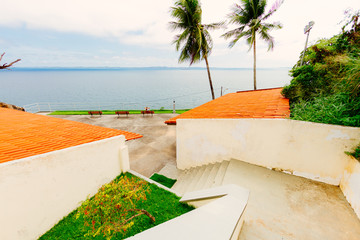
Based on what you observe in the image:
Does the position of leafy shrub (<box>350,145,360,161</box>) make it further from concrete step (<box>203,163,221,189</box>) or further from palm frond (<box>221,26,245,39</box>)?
palm frond (<box>221,26,245,39</box>)

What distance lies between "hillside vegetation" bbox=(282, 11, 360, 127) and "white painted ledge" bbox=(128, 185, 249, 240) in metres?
3.95

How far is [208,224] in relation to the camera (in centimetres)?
238

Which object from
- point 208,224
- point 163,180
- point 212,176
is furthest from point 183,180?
point 208,224

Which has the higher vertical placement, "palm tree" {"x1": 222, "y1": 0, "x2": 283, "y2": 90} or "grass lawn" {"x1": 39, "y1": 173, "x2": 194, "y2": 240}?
"palm tree" {"x1": 222, "y1": 0, "x2": 283, "y2": 90}

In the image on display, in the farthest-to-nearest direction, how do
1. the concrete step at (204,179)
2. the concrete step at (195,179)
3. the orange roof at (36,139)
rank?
1. the concrete step at (195,179)
2. the concrete step at (204,179)
3. the orange roof at (36,139)

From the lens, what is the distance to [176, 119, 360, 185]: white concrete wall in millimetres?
4398

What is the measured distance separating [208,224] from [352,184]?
4.47 m

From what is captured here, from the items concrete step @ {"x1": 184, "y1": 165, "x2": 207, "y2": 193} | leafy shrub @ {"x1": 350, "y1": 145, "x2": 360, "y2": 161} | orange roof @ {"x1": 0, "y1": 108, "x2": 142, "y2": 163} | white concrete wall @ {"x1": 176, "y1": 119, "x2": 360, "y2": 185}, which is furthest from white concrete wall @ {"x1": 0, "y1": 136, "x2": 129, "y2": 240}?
leafy shrub @ {"x1": 350, "y1": 145, "x2": 360, "y2": 161}

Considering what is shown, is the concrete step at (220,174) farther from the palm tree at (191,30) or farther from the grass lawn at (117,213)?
the palm tree at (191,30)

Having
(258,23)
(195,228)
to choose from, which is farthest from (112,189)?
(258,23)

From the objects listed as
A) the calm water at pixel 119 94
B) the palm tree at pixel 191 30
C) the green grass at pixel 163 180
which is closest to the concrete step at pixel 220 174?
the green grass at pixel 163 180

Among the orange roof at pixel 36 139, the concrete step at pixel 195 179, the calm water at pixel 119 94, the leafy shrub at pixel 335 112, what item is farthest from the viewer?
the calm water at pixel 119 94

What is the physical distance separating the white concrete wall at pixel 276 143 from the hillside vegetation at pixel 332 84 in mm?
430

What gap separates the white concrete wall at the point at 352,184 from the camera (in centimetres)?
369
